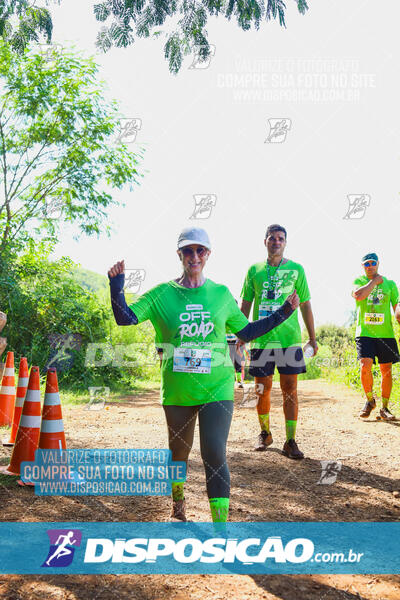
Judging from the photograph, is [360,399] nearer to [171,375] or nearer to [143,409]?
[143,409]

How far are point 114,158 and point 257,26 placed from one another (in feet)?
34.6

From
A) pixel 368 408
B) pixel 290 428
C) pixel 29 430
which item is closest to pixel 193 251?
pixel 29 430

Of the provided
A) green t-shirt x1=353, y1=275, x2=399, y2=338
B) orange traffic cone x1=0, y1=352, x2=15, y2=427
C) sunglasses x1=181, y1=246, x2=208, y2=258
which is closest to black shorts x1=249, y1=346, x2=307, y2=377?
sunglasses x1=181, y1=246, x2=208, y2=258

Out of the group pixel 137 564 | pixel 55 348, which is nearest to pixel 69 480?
pixel 137 564

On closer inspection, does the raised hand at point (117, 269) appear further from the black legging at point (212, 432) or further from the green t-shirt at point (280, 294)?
the green t-shirt at point (280, 294)

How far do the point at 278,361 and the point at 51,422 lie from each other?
226cm

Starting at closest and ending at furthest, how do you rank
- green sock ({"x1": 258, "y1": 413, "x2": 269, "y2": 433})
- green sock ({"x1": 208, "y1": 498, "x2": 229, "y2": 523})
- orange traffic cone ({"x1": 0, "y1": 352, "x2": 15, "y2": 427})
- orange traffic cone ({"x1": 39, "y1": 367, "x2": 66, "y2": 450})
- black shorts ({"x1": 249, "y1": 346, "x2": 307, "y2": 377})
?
green sock ({"x1": 208, "y1": 498, "x2": 229, "y2": 523}) < orange traffic cone ({"x1": 39, "y1": 367, "x2": 66, "y2": 450}) < black shorts ({"x1": 249, "y1": 346, "x2": 307, "y2": 377}) < green sock ({"x1": 258, "y1": 413, "x2": 269, "y2": 433}) < orange traffic cone ({"x1": 0, "y1": 352, "x2": 15, "y2": 427})

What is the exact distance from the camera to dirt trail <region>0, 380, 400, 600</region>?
278cm

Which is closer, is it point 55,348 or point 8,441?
point 8,441

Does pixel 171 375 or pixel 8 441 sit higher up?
pixel 171 375

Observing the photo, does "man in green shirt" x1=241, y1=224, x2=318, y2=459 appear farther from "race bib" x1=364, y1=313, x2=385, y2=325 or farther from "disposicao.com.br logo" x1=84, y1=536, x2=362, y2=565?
"race bib" x1=364, y1=313, x2=385, y2=325

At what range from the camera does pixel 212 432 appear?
10.9 feet

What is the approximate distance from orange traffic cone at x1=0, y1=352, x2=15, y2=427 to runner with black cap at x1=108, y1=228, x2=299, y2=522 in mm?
4339

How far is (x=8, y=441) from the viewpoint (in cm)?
620
